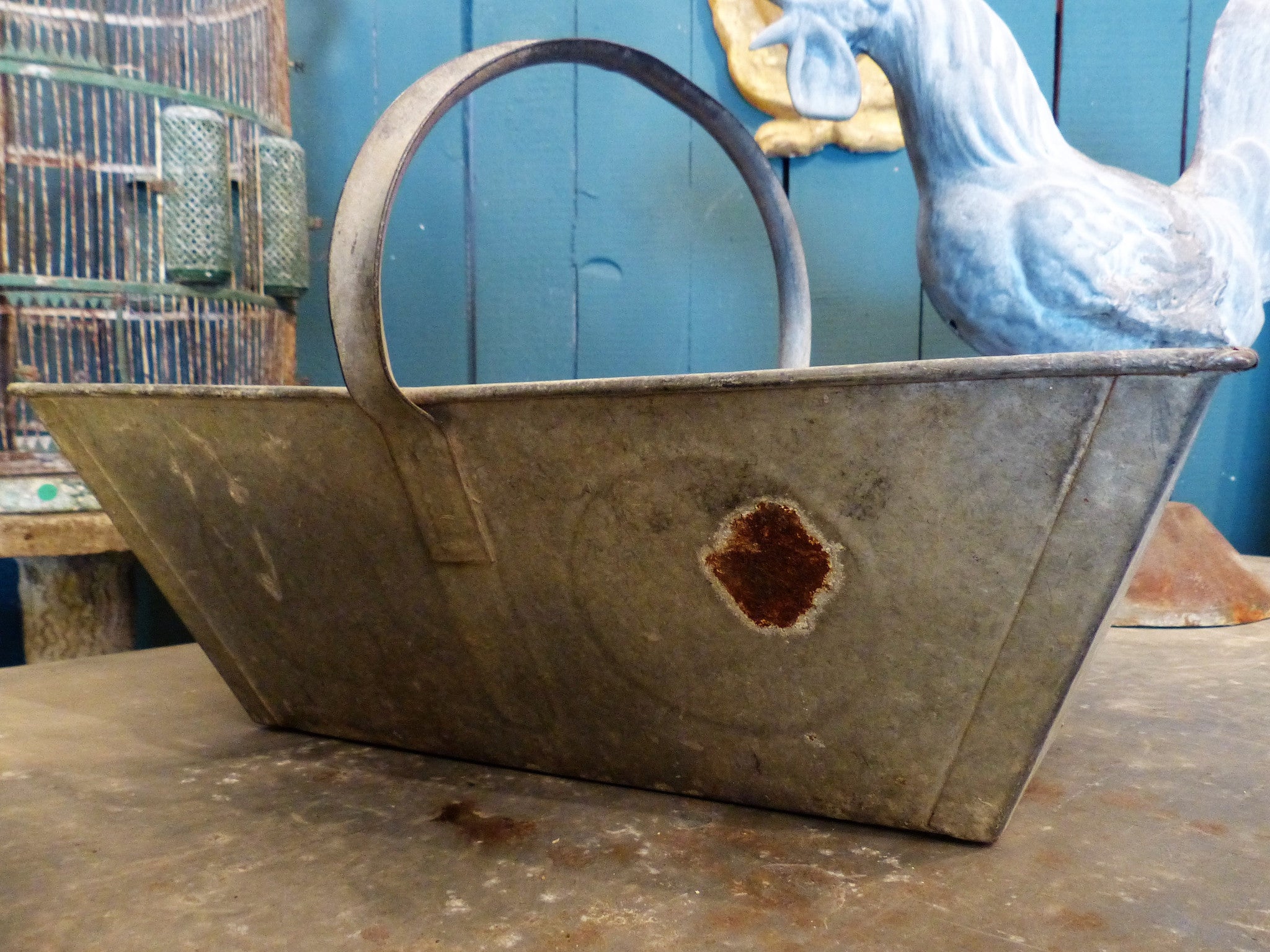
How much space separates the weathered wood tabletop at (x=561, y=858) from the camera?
0.60m

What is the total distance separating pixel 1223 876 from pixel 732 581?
43 centimetres

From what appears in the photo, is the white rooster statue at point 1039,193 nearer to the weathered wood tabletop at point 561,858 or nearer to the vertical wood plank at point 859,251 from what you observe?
the vertical wood plank at point 859,251

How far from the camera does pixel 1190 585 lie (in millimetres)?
1568

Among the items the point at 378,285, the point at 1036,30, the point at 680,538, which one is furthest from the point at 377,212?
the point at 1036,30

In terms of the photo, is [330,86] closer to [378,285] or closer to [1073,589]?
[378,285]

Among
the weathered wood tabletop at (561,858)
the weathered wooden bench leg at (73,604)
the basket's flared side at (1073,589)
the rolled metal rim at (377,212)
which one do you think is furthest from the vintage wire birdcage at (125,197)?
the basket's flared side at (1073,589)

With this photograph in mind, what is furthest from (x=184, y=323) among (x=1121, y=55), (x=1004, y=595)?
(x=1121, y=55)

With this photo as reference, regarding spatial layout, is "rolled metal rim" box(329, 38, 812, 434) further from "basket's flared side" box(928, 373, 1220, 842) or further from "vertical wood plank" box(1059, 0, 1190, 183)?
"vertical wood plank" box(1059, 0, 1190, 183)

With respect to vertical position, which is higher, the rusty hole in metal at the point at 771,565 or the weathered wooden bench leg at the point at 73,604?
the rusty hole in metal at the point at 771,565

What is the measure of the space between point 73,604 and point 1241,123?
7.48ft

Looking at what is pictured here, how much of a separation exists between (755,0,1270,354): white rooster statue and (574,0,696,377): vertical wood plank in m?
0.54

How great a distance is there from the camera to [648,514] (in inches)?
27.9

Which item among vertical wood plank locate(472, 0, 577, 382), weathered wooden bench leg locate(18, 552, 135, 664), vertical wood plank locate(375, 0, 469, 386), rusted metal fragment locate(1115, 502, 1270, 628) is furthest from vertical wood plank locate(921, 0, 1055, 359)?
weathered wooden bench leg locate(18, 552, 135, 664)

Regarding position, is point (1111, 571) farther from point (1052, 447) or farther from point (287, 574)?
point (287, 574)
